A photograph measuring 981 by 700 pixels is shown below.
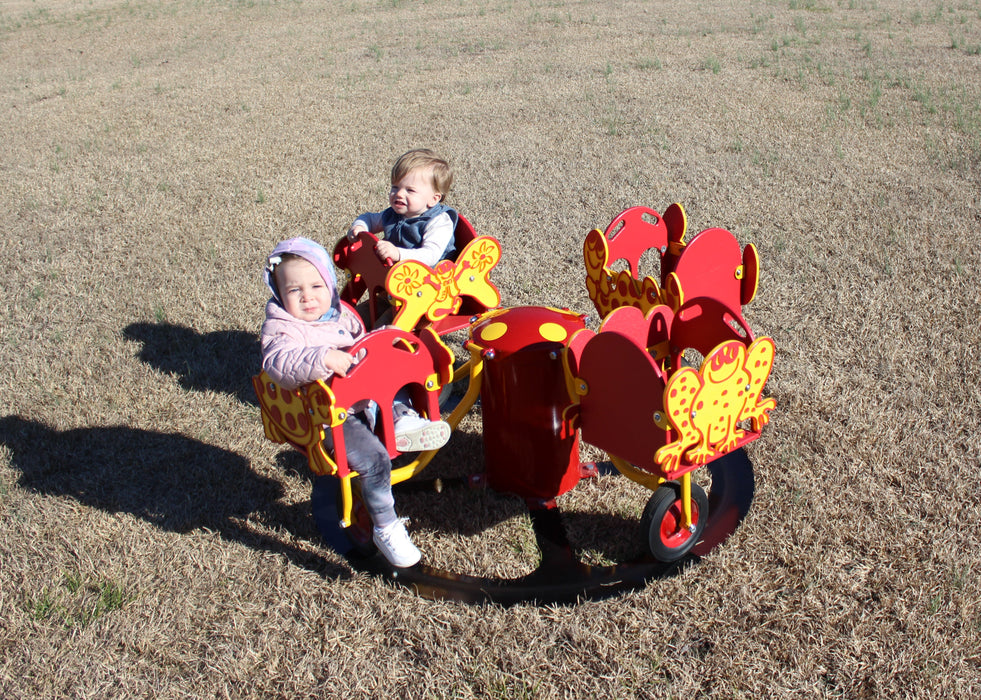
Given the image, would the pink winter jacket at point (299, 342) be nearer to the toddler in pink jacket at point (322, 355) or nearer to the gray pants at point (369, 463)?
the toddler in pink jacket at point (322, 355)

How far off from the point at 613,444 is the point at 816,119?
6939 millimetres

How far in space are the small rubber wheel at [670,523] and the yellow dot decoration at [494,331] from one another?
761mm

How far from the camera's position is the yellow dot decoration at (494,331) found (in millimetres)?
3008

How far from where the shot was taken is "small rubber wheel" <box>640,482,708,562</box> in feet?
9.34

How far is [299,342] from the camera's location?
2783mm

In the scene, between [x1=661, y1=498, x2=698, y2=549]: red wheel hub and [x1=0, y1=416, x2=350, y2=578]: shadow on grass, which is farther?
[x1=0, y1=416, x2=350, y2=578]: shadow on grass

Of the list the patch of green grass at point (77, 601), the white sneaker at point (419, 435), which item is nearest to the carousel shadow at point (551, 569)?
the white sneaker at point (419, 435)

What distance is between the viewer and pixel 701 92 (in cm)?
966

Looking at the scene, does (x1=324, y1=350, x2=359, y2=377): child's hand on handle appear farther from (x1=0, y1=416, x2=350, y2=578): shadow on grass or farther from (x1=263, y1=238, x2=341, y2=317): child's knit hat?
(x1=0, y1=416, x2=350, y2=578): shadow on grass

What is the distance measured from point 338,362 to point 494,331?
68 centimetres

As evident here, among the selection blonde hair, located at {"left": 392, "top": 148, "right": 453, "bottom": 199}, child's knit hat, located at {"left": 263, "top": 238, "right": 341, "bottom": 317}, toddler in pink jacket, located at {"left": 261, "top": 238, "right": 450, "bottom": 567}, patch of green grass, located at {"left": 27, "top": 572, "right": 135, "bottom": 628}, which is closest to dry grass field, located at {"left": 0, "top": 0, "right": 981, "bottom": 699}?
patch of green grass, located at {"left": 27, "top": 572, "right": 135, "bottom": 628}

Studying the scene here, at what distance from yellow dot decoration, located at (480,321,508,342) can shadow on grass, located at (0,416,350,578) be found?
38.1 inches

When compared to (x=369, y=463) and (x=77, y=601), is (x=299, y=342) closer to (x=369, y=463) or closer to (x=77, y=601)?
(x=369, y=463)

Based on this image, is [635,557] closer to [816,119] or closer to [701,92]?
[816,119]
